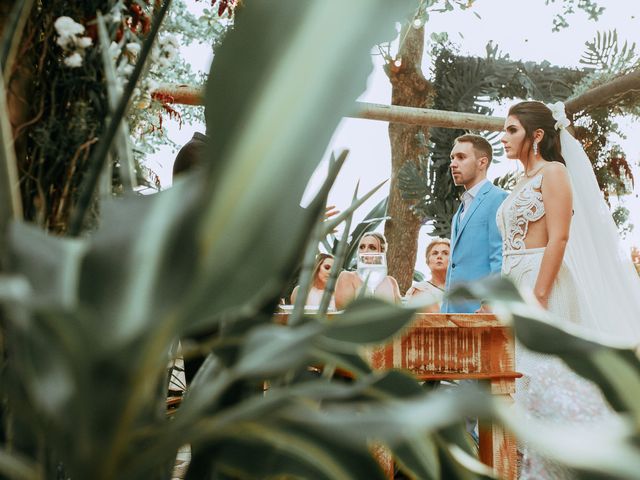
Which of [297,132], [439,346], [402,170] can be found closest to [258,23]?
[297,132]

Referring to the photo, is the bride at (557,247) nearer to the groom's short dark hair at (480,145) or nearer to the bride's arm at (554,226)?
the bride's arm at (554,226)

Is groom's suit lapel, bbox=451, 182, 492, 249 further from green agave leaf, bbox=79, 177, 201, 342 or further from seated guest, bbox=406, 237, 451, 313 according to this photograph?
green agave leaf, bbox=79, 177, 201, 342

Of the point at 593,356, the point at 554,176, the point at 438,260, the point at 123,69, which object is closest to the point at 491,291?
the point at 593,356

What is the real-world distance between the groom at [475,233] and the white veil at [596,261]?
0.28 metres

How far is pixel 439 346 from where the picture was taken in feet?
4.42

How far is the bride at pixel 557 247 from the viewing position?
1.94 meters

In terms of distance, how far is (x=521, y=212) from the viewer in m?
2.29

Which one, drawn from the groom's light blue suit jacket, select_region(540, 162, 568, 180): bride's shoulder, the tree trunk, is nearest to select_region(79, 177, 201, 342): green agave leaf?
select_region(540, 162, 568, 180): bride's shoulder

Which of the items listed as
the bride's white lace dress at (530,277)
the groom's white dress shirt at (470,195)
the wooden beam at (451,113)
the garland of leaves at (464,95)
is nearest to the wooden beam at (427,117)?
the wooden beam at (451,113)

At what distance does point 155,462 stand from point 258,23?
0.37 feet

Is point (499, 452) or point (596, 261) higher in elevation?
point (596, 261)

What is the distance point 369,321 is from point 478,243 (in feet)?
8.13

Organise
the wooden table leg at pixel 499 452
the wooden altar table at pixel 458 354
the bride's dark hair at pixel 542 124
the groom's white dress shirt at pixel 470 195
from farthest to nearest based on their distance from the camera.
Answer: the groom's white dress shirt at pixel 470 195 < the bride's dark hair at pixel 542 124 < the wooden altar table at pixel 458 354 < the wooden table leg at pixel 499 452

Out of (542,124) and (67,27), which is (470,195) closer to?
(542,124)
